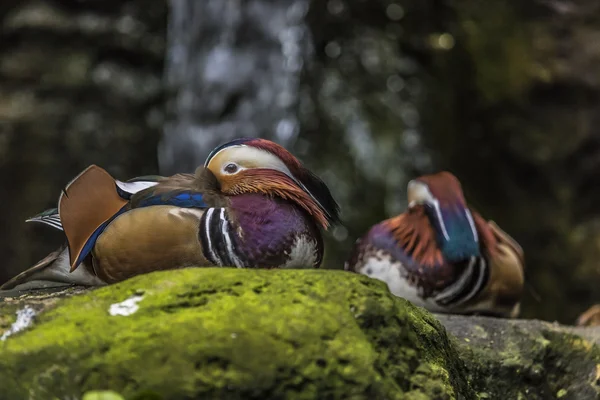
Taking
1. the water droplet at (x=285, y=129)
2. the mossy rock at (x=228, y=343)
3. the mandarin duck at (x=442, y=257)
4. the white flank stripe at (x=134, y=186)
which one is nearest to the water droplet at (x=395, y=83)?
the water droplet at (x=285, y=129)

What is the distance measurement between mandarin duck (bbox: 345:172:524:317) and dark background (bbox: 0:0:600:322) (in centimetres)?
216

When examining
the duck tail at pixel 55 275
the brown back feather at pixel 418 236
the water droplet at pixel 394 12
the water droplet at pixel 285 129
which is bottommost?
the water droplet at pixel 285 129

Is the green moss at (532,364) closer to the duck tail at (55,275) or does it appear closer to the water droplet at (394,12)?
the duck tail at (55,275)

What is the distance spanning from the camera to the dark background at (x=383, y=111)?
186 inches

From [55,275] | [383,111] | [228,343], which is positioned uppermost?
[228,343]

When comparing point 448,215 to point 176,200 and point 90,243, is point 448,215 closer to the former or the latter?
point 176,200

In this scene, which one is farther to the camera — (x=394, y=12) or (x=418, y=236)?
(x=394, y=12)

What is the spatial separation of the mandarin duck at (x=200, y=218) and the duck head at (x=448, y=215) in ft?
2.28

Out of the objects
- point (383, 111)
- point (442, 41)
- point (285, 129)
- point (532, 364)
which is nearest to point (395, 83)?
point (383, 111)

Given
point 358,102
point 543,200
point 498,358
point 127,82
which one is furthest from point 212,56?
point 498,358

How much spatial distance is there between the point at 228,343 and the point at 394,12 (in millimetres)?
4217

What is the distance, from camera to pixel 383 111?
4.84 m

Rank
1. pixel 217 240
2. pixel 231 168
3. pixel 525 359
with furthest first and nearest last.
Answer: pixel 525 359 → pixel 231 168 → pixel 217 240

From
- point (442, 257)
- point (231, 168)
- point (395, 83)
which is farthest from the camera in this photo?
point (395, 83)
